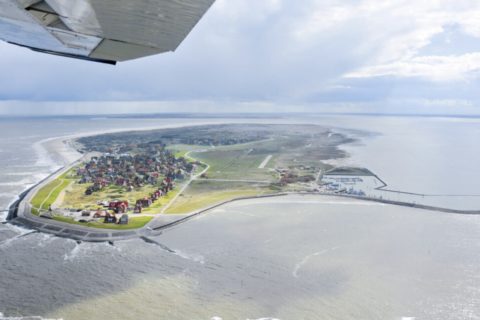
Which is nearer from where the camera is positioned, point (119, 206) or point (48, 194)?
point (119, 206)

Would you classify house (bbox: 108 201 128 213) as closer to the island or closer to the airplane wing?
the island

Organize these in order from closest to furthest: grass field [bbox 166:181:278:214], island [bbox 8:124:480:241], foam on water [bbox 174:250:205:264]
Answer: foam on water [bbox 174:250:205:264], island [bbox 8:124:480:241], grass field [bbox 166:181:278:214]

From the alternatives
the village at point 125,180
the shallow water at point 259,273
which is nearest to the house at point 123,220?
the village at point 125,180

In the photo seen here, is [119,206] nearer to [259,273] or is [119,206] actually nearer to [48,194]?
[48,194]

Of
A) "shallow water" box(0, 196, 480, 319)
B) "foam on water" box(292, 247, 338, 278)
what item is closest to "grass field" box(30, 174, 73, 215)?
"shallow water" box(0, 196, 480, 319)

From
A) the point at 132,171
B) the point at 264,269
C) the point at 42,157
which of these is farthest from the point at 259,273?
the point at 42,157

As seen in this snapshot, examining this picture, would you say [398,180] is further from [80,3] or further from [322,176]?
[80,3]

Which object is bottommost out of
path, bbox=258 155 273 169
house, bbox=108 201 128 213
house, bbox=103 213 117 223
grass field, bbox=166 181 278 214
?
house, bbox=103 213 117 223
